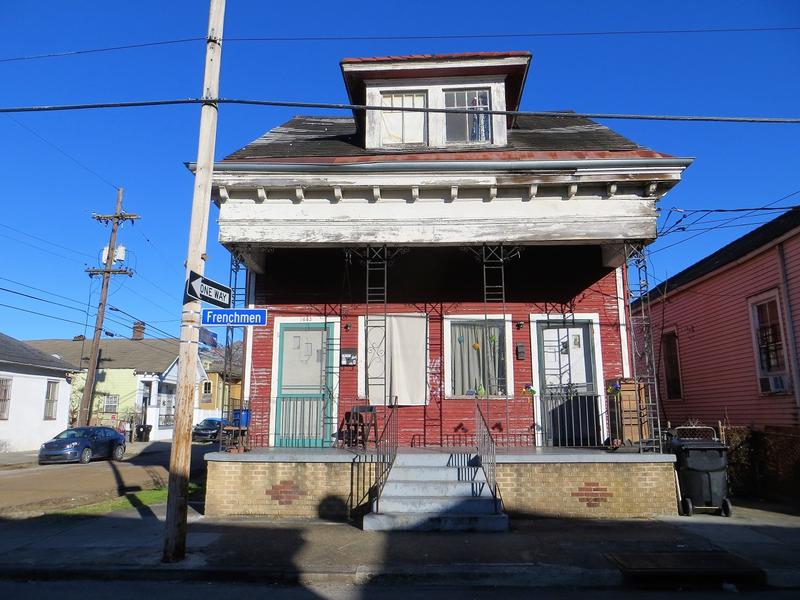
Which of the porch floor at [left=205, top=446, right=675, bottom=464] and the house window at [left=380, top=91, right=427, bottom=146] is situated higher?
the house window at [left=380, top=91, right=427, bottom=146]

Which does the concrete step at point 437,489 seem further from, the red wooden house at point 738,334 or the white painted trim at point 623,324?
the red wooden house at point 738,334

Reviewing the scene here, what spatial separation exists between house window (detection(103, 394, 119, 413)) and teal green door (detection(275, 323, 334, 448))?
1086 inches

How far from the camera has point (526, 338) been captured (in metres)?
11.8

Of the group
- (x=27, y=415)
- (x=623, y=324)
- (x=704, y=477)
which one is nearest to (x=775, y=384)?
(x=623, y=324)

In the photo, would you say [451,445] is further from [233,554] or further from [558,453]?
[233,554]

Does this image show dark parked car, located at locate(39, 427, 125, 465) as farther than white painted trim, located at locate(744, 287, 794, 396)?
Yes

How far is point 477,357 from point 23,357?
72.0 ft

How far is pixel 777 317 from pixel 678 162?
19.8 feet

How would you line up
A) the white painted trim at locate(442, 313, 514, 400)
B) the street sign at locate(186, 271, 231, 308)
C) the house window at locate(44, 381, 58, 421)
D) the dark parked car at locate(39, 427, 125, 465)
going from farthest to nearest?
the house window at locate(44, 381, 58, 421), the dark parked car at locate(39, 427, 125, 465), the white painted trim at locate(442, 313, 514, 400), the street sign at locate(186, 271, 231, 308)

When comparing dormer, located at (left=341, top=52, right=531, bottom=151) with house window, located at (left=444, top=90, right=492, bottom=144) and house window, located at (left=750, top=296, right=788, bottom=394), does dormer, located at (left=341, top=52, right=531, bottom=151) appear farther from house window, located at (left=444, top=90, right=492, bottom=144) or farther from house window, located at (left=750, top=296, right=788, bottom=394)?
house window, located at (left=750, top=296, right=788, bottom=394)

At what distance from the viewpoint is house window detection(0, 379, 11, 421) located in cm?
2386

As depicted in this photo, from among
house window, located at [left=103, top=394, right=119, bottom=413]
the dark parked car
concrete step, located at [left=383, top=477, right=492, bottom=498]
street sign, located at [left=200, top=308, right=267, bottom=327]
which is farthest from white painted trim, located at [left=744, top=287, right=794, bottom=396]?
house window, located at [left=103, top=394, right=119, bottom=413]

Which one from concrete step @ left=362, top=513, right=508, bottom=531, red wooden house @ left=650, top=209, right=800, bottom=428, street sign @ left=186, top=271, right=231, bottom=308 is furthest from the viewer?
red wooden house @ left=650, top=209, right=800, bottom=428

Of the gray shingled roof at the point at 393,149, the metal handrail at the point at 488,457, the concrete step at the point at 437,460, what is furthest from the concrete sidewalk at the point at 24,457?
the metal handrail at the point at 488,457
